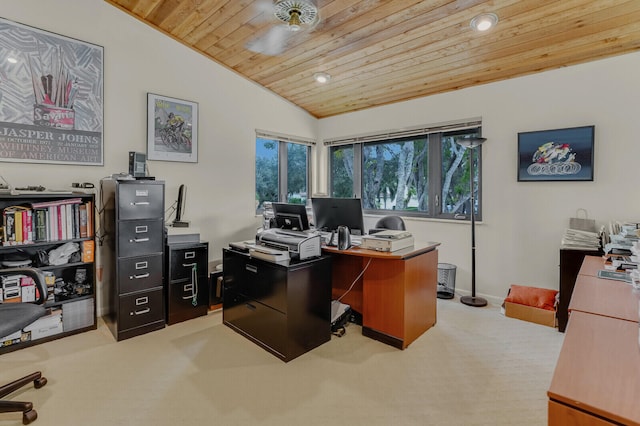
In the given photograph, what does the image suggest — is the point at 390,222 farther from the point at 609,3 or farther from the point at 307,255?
the point at 609,3

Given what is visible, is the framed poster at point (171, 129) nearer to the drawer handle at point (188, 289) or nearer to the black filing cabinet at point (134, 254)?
the black filing cabinet at point (134, 254)

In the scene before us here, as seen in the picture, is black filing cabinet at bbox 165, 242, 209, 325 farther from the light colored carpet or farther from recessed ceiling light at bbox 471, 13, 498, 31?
recessed ceiling light at bbox 471, 13, 498, 31

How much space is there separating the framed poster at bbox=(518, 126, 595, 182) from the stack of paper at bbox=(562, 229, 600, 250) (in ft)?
1.74

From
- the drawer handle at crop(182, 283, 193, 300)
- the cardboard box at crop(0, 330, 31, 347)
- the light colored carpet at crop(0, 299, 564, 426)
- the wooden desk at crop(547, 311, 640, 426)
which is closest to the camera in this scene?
the wooden desk at crop(547, 311, 640, 426)

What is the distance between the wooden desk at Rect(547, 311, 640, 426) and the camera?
2.60 ft

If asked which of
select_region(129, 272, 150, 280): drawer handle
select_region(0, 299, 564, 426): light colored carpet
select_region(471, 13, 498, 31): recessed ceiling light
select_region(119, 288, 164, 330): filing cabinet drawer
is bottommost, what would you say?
select_region(0, 299, 564, 426): light colored carpet

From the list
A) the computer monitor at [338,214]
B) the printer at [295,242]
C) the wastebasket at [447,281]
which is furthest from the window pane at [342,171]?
the printer at [295,242]

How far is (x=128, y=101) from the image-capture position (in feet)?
10.4

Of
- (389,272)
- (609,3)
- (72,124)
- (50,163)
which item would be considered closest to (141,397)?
(389,272)

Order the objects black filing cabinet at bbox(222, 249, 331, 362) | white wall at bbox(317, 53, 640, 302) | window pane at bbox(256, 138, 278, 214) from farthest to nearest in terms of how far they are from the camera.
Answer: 1. window pane at bbox(256, 138, 278, 214)
2. white wall at bbox(317, 53, 640, 302)
3. black filing cabinet at bbox(222, 249, 331, 362)

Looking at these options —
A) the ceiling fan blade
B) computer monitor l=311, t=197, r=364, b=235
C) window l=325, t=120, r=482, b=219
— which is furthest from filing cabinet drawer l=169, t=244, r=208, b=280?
window l=325, t=120, r=482, b=219

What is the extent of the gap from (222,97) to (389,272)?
280 cm

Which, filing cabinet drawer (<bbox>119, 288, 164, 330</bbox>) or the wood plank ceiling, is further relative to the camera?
filing cabinet drawer (<bbox>119, 288, 164, 330</bbox>)

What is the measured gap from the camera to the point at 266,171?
179 inches
